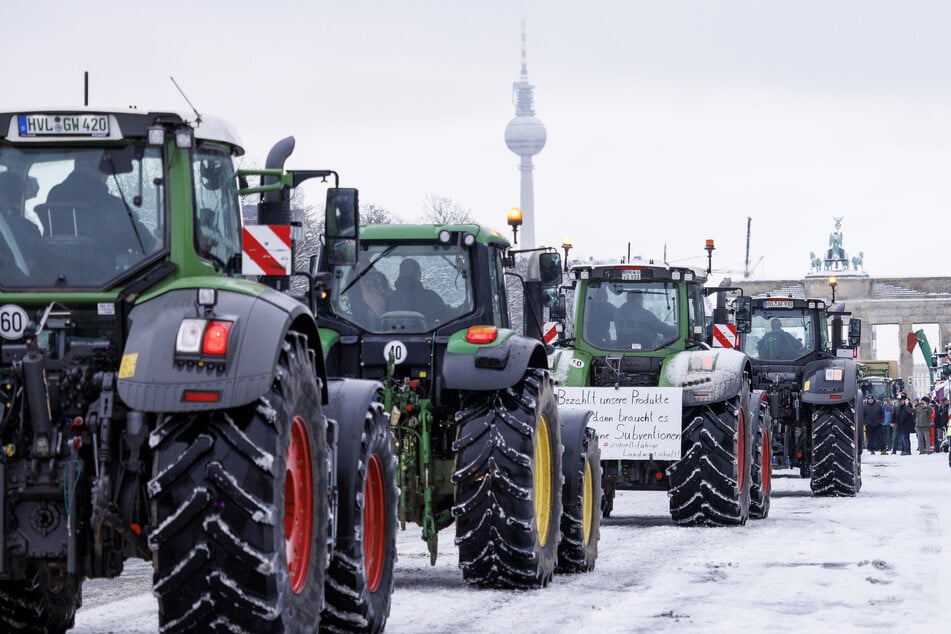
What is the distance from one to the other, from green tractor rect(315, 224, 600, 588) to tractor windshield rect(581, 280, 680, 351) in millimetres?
6663

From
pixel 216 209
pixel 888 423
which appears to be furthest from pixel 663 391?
pixel 888 423

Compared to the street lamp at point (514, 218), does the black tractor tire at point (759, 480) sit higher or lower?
lower

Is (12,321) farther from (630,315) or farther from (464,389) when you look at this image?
(630,315)

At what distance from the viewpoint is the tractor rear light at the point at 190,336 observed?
275 inches

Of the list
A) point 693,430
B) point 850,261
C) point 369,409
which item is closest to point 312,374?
point 369,409

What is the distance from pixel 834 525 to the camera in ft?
62.4

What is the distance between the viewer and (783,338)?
27.5 meters

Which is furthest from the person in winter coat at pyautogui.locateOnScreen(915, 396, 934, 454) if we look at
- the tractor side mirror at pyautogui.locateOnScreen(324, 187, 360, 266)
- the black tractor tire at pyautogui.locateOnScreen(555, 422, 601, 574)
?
the tractor side mirror at pyautogui.locateOnScreen(324, 187, 360, 266)

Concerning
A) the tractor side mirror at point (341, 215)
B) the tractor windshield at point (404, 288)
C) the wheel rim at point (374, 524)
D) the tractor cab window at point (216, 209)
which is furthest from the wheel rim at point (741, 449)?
the tractor cab window at point (216, 209)

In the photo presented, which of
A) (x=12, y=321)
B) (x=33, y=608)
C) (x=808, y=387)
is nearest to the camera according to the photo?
(x=12, y=321)

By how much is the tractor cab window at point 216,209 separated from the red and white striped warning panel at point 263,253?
5 cm

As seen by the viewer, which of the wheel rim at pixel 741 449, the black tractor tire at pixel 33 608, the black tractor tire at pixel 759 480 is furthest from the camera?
the black tractor tire at pixel 759 480

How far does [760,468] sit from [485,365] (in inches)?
373

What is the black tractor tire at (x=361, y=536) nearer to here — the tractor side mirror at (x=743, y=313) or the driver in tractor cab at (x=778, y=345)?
the tractor side mirror at (x=743, y=313)
